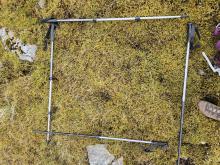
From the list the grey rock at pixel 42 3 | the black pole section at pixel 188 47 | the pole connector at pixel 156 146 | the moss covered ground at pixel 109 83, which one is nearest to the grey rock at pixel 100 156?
the moss covered ground at pixel 109 83

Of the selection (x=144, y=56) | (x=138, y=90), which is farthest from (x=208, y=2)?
(x=138, y=90)

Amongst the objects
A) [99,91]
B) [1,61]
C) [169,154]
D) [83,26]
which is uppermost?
[83,26]

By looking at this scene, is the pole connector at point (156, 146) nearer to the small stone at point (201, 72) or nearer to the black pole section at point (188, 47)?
the black pole section at point (188, 47)

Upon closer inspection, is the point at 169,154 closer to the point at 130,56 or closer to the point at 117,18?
the point at 130,56

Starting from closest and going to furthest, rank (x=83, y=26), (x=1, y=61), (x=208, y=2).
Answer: (x=208, y=2) < (x=83, y=26) < (x=1, y=61)

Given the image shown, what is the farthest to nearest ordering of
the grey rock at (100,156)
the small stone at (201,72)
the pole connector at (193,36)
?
the grey rock at (100,156) < the small stone at (201,72) < the pole connector at (193,36)

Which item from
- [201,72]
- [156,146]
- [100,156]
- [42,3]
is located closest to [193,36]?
[201,72]

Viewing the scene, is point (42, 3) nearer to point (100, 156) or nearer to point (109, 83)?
point (109, 83)
